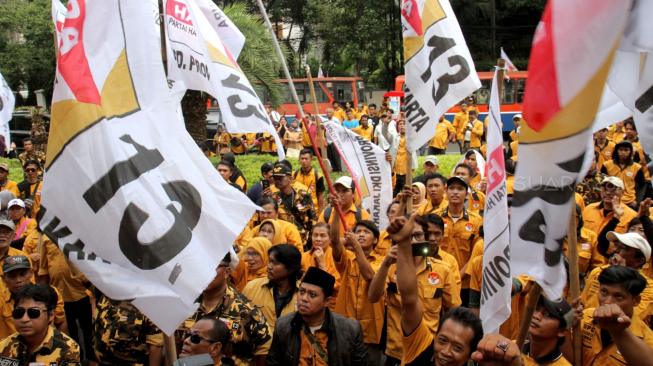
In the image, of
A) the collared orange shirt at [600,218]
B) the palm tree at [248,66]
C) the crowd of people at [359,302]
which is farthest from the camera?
the palm tree at [248,66]

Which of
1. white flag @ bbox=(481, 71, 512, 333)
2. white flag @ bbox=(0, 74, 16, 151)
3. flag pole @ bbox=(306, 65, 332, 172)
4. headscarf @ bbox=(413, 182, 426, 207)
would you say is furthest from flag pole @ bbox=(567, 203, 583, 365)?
white flag @ bbox=(0, 74, 16, 151)

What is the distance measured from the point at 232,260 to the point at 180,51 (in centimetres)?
172

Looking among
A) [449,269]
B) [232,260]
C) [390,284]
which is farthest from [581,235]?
[232,260]

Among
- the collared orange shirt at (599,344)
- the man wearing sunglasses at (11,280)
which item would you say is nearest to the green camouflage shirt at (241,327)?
the man wearing sunglasses at (11,280)

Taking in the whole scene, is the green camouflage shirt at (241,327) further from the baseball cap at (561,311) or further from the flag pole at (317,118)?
the flag pole at (317,118)

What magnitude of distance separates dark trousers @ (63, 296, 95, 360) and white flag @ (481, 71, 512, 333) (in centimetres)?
444

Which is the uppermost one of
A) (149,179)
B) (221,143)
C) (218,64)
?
(218,64)

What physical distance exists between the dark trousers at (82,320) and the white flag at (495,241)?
4.44 metres

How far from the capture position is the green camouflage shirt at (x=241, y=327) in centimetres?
458

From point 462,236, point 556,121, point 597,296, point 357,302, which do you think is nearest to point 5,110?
point 357,302

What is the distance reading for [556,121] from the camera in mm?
2764

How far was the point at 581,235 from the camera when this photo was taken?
680 cm

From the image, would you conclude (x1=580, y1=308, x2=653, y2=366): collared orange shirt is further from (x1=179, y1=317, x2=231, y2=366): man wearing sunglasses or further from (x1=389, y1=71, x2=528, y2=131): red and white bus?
(x1=389, y1=71, x2=528, y2=131): red and white bus

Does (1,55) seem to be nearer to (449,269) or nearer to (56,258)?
(56,258)
